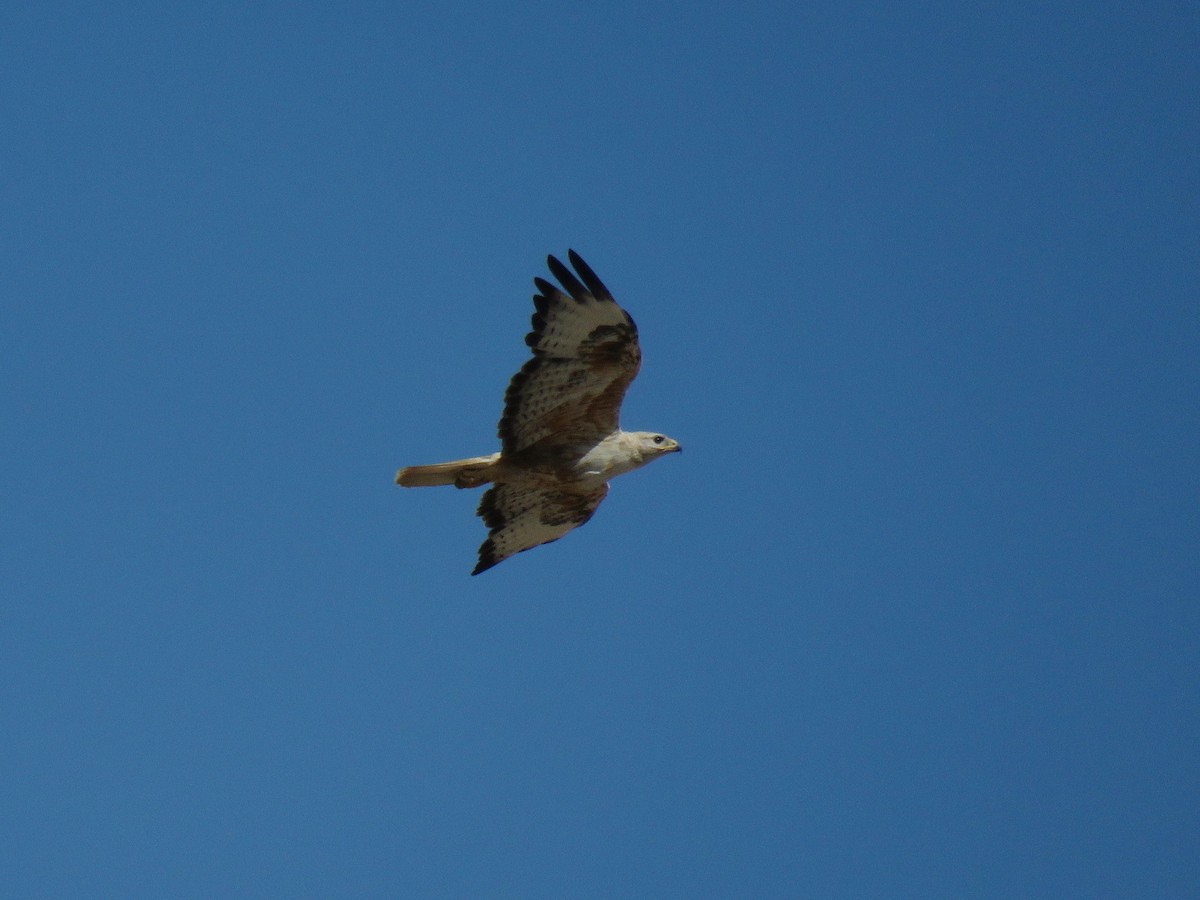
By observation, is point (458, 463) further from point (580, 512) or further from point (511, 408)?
point (580, 512)

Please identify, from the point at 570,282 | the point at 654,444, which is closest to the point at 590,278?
the point at 570,282

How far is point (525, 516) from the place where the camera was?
12.5 metres

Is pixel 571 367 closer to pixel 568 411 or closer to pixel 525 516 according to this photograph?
pixel 568 411

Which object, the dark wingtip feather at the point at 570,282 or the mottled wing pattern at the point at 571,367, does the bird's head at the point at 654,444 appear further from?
the dark wingtip feather at the point at 570,282

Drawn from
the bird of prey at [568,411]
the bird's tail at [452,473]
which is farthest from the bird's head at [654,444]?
the bird's tail at [452,473]

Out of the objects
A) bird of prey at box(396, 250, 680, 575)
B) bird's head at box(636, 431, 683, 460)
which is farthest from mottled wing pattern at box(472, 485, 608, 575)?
bird's head at box(636, 431, 683, 460)

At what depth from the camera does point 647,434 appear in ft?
38.7

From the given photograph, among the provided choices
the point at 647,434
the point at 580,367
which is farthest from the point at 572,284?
the point at 647,434

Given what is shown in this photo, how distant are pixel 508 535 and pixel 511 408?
1.51 m

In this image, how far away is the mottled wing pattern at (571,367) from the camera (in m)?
11.0

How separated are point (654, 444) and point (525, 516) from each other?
52.6 inches

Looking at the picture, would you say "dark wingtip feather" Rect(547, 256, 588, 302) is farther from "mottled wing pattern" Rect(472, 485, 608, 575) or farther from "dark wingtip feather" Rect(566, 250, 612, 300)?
"mottled wing pattern" Rect(472, 485, 608, 575)

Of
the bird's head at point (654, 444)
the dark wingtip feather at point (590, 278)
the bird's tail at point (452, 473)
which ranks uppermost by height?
the dark wingtip feather at point (590, 278)

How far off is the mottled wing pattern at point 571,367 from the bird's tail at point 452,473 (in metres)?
0.19
